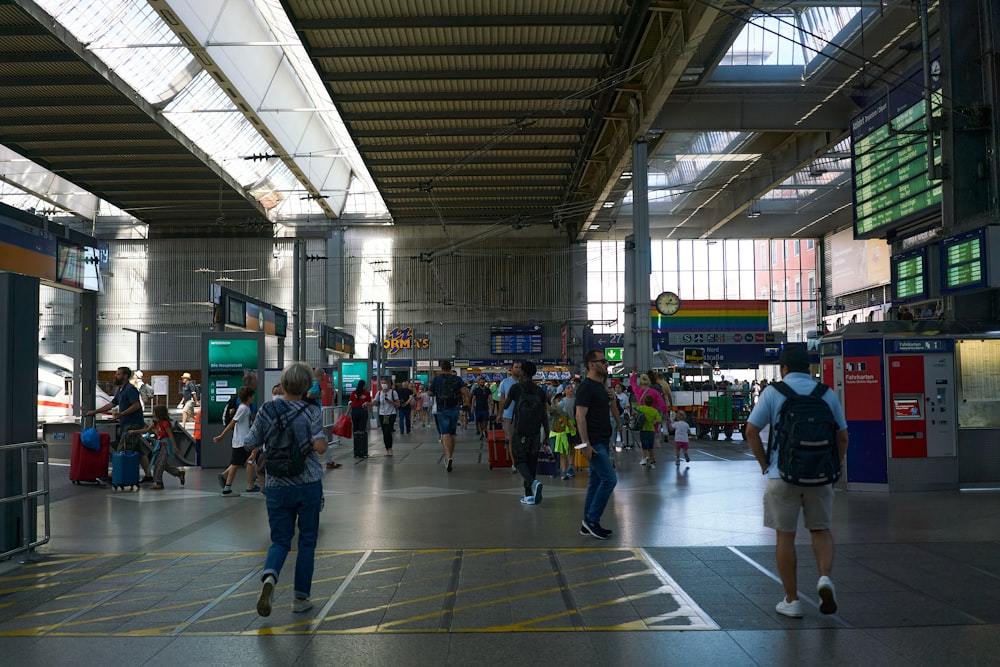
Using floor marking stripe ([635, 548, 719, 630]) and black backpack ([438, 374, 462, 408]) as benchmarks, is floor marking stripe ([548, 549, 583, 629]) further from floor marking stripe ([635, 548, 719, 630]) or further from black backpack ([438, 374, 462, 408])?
black backpack ([438, 374, 462, 408])

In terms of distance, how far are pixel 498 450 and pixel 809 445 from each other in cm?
1056

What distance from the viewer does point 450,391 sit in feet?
49.7

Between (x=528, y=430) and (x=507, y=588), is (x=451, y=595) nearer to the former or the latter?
(x=507, y=588)

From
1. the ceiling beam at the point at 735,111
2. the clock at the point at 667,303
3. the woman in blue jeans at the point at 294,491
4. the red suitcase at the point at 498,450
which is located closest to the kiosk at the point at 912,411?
the red suitcase at the point at 498,450

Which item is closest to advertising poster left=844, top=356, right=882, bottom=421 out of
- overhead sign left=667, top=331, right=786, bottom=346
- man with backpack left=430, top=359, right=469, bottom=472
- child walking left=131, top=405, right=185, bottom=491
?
man with backpack left=430, top=359, right=469, bottom=472

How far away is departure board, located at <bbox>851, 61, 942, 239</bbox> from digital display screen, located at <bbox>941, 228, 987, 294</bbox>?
2325 mm

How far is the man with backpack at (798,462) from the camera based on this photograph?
5.43m

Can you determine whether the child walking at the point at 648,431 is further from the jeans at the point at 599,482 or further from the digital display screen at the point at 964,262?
the jeans at the point at 599,482

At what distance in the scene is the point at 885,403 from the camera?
39.9 ft

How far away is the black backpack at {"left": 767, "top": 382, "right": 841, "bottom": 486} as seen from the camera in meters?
5.42

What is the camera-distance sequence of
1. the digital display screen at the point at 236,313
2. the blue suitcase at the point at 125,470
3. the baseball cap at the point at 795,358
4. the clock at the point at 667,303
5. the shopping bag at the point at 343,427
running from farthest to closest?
the clock at the point at 667,303
the shopping bag at the point at 343,427
the digital display screen at the point at 236,313
the blue suitcase at the point at 125,470
the baseball cap at the point at 795,358

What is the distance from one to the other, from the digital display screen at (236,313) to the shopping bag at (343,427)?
10.2 ft

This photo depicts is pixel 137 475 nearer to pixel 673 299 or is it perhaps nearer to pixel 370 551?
pixel 370 551

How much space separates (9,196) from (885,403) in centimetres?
4250
